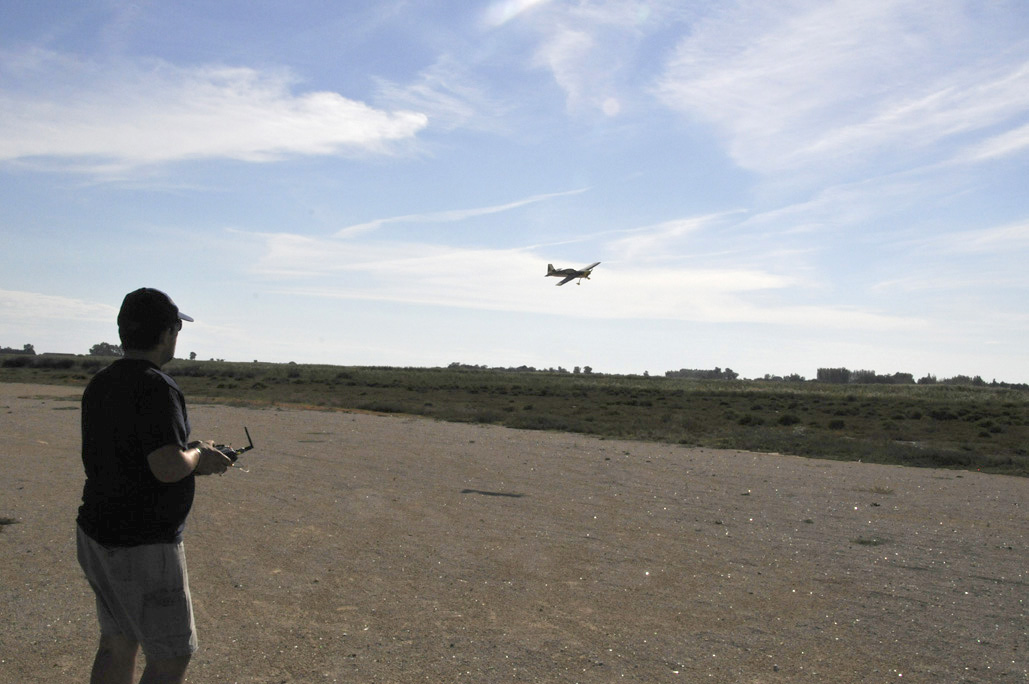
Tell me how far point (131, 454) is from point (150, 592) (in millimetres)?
567

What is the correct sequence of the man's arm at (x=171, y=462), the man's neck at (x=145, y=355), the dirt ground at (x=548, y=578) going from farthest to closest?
1. the dirt ground at (x=548, y=578)
2. the man's neck at (x=145, y=355)
3. the man's arm at (x=171, y=462)

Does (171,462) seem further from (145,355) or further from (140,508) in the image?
(145,355)

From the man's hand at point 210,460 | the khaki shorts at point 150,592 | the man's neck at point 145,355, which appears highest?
the man's neck at point 145,355

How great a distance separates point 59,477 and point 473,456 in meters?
8.25

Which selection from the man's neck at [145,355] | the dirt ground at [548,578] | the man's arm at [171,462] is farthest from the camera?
the dirt ground at [548,578]

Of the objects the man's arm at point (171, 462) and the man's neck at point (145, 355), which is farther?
the man's neck at point (145, 355)

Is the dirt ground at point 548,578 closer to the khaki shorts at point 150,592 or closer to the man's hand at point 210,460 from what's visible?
the khaki shorts at point 150,592

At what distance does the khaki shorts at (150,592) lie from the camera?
3566mm

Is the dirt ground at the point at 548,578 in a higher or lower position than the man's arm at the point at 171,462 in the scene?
lower

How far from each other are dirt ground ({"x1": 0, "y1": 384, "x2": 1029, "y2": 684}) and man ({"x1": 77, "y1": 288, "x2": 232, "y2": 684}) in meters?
1.85

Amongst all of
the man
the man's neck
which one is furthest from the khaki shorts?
the man's neck

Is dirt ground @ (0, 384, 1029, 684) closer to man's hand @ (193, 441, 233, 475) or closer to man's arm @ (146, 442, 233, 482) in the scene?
man's hand @ (193, 441, 233, 475)

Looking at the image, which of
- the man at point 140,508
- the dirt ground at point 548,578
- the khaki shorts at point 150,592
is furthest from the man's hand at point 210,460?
the dirt ground at point 548,578

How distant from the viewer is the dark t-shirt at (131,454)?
3.54 m
